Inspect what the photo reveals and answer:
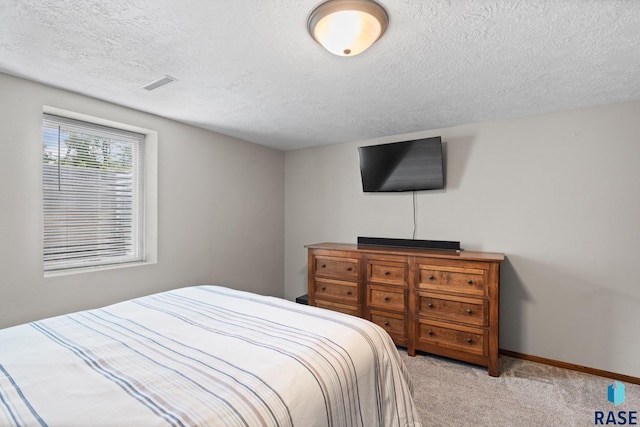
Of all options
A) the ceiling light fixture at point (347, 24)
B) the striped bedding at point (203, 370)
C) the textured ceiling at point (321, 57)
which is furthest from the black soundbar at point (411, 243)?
the ceiling light fixture at point (347, 24)

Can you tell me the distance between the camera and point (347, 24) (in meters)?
1.43

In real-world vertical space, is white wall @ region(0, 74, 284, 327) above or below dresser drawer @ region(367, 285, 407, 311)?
above

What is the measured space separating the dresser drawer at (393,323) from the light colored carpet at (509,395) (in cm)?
27

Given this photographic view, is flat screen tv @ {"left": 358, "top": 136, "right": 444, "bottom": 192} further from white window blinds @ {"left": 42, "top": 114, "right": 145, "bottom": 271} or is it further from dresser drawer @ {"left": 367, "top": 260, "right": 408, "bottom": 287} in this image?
white window blinds @ {"left": 42, "top": 114, "right": 145, "bottom": 271}

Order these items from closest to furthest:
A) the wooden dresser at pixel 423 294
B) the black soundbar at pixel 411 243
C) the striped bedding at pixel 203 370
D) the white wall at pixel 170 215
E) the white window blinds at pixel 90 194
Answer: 1. the striped bedding at pixel 203 370
2. the white wall at pixel 170 215
3. the white window blinds at pixel 90 194
4. the wooden dresser at pixel 423 294
5. the black soundbar at pixel 411 243

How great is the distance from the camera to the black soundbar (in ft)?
10.2

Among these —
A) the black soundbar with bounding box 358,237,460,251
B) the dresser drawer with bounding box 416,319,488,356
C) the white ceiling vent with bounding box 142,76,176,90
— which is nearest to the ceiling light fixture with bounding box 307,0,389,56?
the white ceiling vent with bounding box 142,76,176,90

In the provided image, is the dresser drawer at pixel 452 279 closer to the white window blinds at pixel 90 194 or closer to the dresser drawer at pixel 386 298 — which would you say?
the dresser drawer at pixel 386 298

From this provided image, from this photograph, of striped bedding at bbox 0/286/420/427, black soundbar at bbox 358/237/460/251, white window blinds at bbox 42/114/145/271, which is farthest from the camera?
black soundbar at bbox 358/237/460/251

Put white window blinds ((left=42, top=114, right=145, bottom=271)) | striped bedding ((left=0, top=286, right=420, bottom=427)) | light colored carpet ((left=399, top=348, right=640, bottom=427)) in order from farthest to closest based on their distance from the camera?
white window blinds ((left=42, top=114, right=145, bottom=271)), light colored carpet ((left=399, top=348, right=640, bottom=427)), striped bedding ((left=0, top=286, right=420, bottom=427))

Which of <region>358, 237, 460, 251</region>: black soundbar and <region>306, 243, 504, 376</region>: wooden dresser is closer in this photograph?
<region>306, 243, 504, 376</region>: wooden dresser

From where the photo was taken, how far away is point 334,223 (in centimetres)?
400

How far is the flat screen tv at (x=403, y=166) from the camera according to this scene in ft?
10.3

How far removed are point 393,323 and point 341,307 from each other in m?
Answer: 0.58
